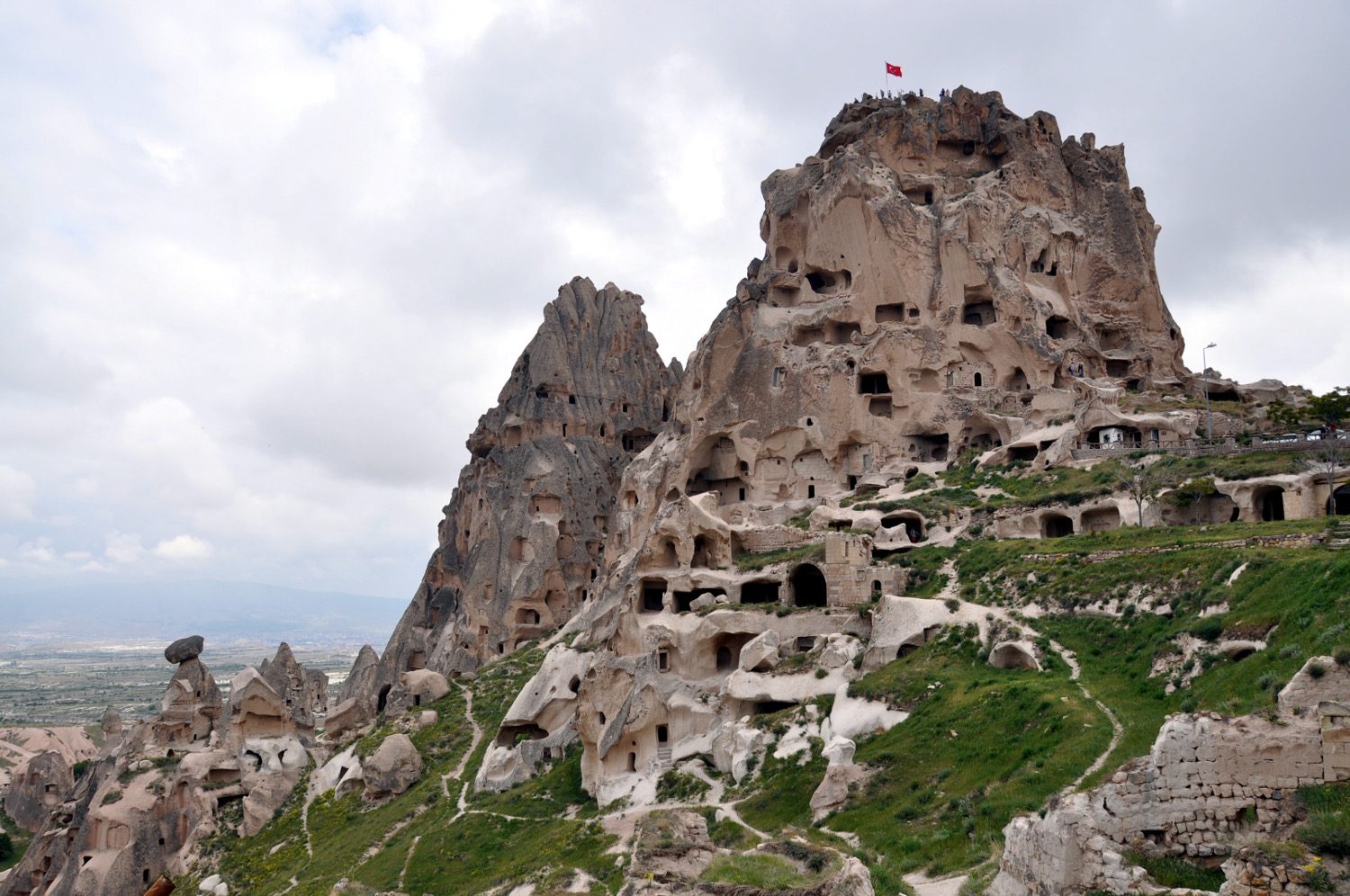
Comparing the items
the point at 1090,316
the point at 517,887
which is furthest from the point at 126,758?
the point at 1090,316

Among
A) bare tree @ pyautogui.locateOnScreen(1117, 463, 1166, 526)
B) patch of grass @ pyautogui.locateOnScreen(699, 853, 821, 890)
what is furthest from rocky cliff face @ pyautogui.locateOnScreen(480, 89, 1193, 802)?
patch of grass @ pyautogui.locateOnScreen(699, 853, 821, 890)

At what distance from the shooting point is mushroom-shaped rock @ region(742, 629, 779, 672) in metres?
37.4

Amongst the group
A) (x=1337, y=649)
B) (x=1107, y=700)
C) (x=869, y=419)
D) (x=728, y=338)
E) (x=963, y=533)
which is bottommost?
(x=1107, y=700)

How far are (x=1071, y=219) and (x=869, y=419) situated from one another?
23.9 meters

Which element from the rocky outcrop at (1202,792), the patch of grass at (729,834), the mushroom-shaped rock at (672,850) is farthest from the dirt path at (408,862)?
the rocky outcrop at (1202,792)

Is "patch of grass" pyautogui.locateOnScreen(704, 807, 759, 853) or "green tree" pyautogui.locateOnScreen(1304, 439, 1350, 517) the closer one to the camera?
"patch of grass" pyautogui.locateOnScreen(704, 807, 759, 853)

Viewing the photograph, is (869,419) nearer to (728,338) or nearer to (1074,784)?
(728,338)

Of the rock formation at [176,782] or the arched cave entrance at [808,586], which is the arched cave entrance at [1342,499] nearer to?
the arched cave entrance at [808,586]

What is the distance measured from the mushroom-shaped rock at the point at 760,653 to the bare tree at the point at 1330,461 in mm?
22544

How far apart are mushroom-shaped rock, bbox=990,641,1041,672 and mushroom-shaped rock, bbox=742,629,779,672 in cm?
817

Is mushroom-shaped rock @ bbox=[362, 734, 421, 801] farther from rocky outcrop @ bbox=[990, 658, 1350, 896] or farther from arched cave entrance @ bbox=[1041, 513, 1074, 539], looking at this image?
rocky outcrop @ bbox=[990, 658, 1350, 896]

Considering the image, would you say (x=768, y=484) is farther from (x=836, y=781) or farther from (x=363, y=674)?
(x=836, y=781)

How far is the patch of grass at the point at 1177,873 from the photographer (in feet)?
39.5

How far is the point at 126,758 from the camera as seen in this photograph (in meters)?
50.8
